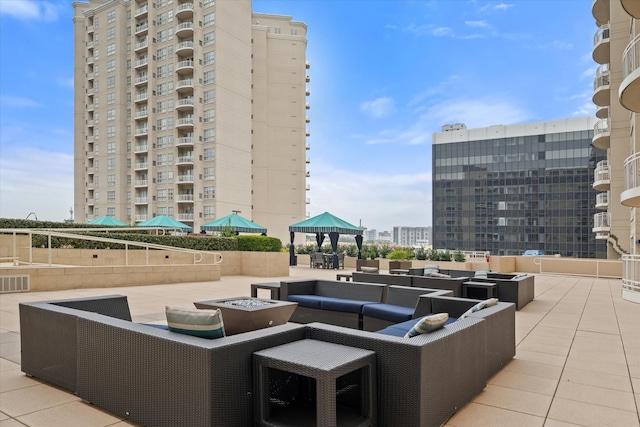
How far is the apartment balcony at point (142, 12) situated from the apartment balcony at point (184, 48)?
5982 mm

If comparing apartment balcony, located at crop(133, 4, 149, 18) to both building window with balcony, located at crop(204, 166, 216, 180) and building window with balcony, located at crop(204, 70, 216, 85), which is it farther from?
building window with balcony, located at crop(204, 166, 216, 180)

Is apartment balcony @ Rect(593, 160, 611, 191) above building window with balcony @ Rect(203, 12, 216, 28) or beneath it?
beneath

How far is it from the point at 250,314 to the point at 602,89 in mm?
27480

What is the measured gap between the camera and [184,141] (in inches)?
1715

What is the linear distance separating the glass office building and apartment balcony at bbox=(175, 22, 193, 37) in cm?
4223

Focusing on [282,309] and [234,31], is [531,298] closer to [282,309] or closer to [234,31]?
[282,309]

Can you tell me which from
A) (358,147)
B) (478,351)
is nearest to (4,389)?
(478,351)

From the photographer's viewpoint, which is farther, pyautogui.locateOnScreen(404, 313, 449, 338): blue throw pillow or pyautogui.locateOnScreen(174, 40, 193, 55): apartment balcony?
pyautogui.locateOnScreen(174, 40, 193, 55): apartment balcony

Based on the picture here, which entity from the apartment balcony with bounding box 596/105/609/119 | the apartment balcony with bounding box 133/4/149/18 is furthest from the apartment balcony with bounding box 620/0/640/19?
the apartment balcony with bounding box 133/4/149/18

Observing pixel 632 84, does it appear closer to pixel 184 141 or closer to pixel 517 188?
pixel 184 141

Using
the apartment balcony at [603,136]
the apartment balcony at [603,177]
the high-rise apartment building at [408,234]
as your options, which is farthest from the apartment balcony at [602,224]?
the high-rise apartment building at [408,234]

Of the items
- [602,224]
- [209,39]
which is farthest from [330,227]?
[209,39]

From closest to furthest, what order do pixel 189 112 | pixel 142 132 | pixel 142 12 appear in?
pixel 189 112, pixel 142 132, pixel 142 12

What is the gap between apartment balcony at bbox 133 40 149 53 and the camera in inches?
1796
